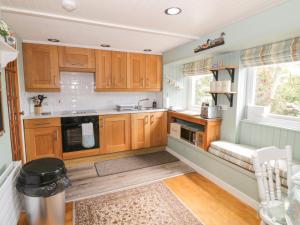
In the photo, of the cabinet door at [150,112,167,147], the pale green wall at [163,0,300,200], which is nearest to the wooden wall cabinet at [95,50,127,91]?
the cabinet door at [150,112,167,147]

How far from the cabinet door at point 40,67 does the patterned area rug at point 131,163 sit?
5.31 ft

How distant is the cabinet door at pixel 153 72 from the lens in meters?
3.79

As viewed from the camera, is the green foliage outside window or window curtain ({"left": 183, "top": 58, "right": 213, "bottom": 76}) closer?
the green foliage outside window

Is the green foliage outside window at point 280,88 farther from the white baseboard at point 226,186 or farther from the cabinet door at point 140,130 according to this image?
the cabinet door at point 140,130

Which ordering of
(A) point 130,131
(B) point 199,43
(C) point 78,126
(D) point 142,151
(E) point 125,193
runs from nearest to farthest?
1. (E) point 125,193
2. (B) point 199,43
3. (C) point 78,126
4. (A) point 130,131
5. (D) point 142,151

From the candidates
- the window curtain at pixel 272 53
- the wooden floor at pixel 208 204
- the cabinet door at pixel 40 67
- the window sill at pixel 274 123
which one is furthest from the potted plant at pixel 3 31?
the window sill at pixel 274 123

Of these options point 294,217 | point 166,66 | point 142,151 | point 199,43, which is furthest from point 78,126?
point 294,217

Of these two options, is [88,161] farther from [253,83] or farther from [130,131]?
[253,83]

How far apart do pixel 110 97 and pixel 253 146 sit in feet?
9.11

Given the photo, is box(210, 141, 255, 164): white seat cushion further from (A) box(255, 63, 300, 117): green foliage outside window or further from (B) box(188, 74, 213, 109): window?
(B) box(188, 74, 213, 109): window

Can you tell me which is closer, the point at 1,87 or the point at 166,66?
the point at 1,87

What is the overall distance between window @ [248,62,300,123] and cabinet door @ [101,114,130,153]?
7.24ft

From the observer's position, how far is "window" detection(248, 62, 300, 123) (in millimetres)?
2061

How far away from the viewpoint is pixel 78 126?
3125mm
